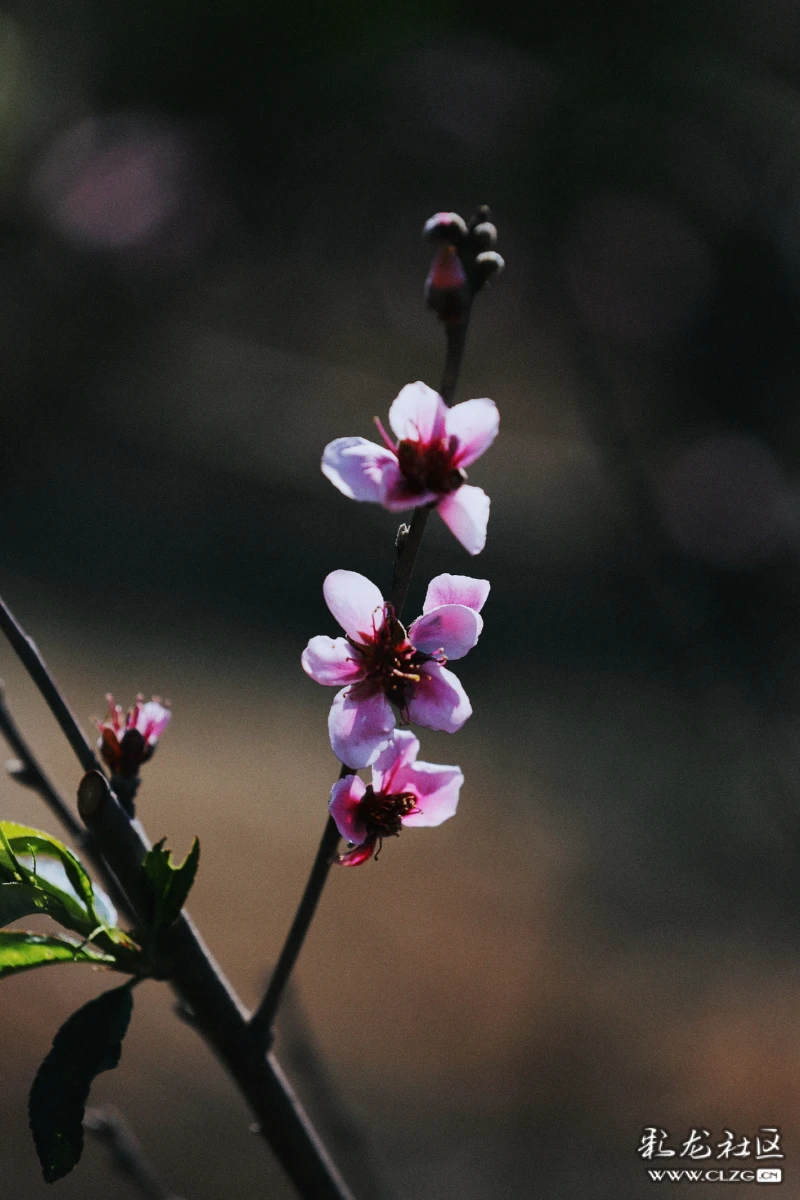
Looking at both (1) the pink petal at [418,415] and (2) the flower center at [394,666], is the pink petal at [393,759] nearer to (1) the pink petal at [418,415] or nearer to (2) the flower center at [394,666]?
(2) the flower center at [394,666]

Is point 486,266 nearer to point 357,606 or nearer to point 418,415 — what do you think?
point 418,415

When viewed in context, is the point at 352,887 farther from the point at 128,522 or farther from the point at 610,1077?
the point at 128,522

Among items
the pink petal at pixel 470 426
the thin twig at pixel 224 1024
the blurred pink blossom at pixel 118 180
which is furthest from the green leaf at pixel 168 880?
the blurred pink blossom at pixel 118 180

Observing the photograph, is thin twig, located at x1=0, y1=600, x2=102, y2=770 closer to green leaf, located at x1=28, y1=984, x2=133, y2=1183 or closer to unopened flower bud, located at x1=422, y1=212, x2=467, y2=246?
green leaf, located at x1=28, y1=984, x2=133, y2=1183

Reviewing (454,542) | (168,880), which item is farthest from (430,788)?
(454,542)

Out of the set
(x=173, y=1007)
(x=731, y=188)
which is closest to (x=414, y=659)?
(x=173, y=1007)

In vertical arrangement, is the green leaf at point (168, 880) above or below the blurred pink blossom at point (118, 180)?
below
